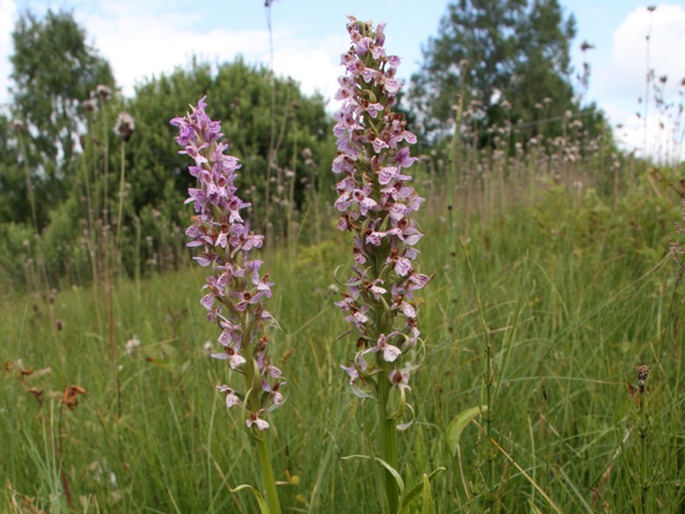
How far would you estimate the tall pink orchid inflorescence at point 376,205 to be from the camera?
130 centimetres

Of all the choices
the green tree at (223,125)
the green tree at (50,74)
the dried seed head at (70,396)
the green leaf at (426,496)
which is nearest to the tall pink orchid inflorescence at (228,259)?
the green leaf at (426,496)

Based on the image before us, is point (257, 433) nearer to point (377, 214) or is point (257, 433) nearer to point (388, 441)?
point (388, 441)

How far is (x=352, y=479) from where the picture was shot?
1873 millimetres

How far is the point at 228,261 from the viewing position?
130 centimetres

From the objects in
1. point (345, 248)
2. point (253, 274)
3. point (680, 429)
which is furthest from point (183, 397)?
point (345, 248)

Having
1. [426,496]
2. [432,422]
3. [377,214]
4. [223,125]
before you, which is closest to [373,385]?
[426,496]

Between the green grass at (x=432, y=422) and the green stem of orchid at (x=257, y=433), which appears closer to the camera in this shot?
the green stem of orchid at (x=257, y=433)

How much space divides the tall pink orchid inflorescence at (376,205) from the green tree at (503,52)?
45235 millimetres

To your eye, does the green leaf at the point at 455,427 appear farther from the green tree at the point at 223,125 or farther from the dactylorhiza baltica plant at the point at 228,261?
the green tree at the point at 223,125

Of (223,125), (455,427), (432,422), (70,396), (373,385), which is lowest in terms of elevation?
(432,422)

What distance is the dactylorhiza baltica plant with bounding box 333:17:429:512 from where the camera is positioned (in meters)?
1.30

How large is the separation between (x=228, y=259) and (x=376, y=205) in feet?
1.05

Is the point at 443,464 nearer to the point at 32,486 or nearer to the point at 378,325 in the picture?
the point at 378,325

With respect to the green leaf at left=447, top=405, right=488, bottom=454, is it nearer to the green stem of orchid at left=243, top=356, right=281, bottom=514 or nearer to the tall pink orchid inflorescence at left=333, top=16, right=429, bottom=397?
the tall pink orchid inflorescence at left=333, top=16, right=429, bottom=397
